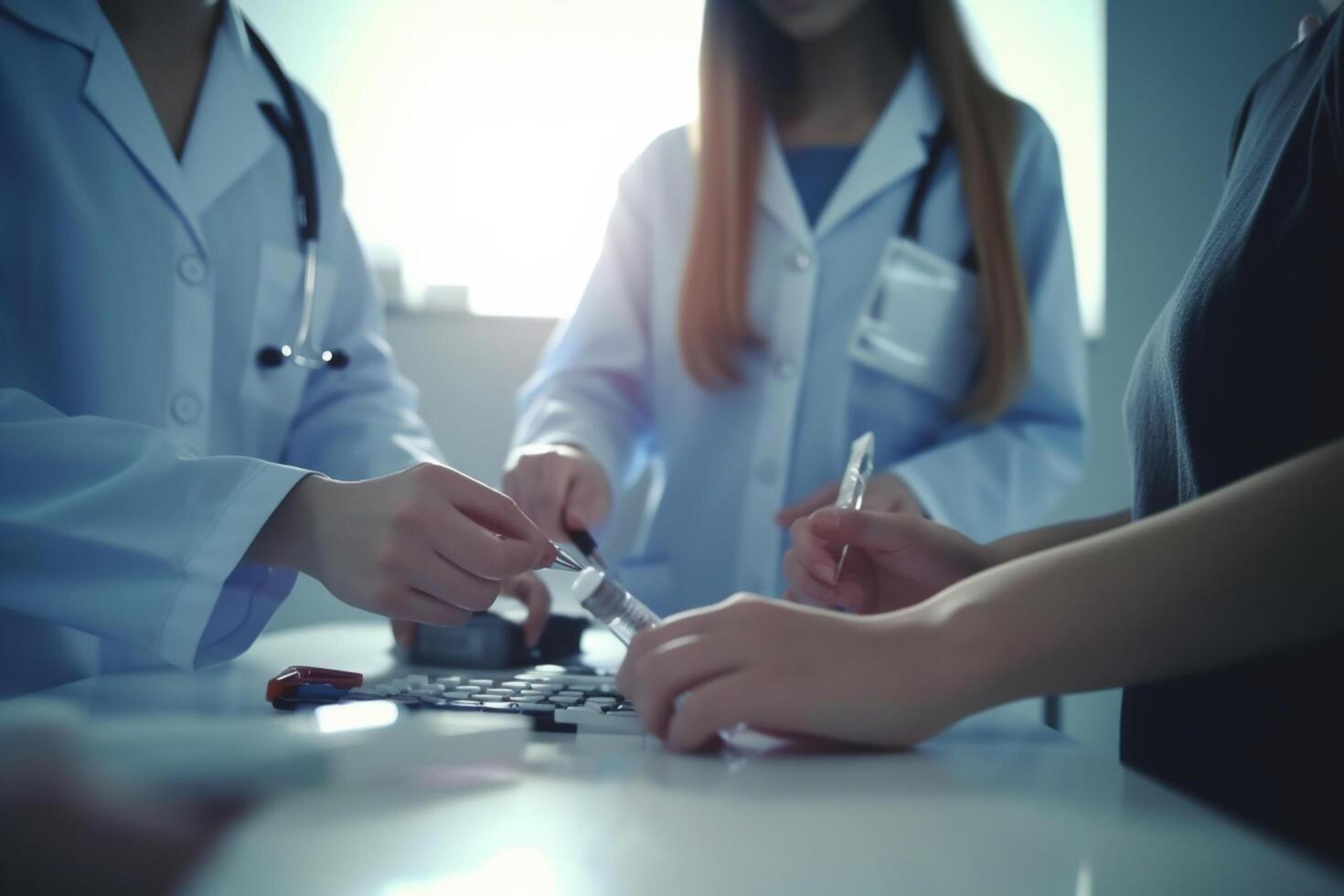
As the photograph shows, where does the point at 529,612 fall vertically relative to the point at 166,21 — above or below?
below

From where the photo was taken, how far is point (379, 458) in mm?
832

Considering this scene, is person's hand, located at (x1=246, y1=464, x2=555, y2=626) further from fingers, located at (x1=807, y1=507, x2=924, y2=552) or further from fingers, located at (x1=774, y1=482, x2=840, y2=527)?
fingers, located at (x1=774, y1=482, x2=840, y2=527)

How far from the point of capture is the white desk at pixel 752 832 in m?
0.26

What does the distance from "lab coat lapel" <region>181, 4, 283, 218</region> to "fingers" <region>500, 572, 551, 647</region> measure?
400mm

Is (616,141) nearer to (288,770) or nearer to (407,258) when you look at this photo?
(407,258)

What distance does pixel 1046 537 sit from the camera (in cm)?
57

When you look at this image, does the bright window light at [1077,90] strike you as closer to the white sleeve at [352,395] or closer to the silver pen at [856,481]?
the silver pen at [856,481]

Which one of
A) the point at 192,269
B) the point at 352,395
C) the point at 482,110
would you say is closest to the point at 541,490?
the point at 352,395

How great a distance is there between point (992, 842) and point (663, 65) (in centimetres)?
137

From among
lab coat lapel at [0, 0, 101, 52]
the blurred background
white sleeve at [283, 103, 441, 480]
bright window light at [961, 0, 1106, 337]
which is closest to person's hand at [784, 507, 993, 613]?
white sleeve at [283, 103, 441, 480]

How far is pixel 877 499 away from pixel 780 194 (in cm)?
44

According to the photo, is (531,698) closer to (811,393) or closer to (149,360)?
(149,360)

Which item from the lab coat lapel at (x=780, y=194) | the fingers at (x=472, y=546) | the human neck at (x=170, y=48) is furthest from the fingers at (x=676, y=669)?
the lab coat lapel at (x=780, y=194)

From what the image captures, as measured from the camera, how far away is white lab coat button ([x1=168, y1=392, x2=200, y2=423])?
27.4 inches
